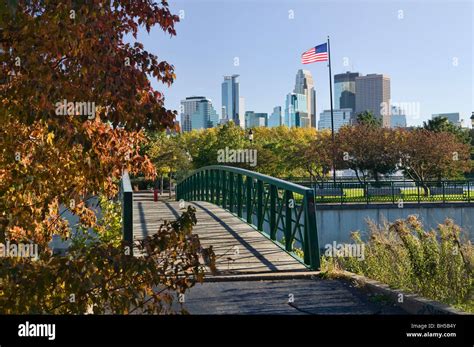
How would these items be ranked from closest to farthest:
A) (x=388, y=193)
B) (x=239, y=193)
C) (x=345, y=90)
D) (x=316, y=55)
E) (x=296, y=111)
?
(x=239, y=193), (x=316, y=55), (x=388, y=193), (x=296, y=111), (x=345, y=90)

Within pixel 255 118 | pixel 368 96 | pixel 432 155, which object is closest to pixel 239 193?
pixel 432 155

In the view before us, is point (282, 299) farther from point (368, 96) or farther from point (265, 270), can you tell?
point (368, 96)

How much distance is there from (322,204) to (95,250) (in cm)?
2736

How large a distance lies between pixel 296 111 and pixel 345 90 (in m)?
20.4

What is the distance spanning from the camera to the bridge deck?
766 cm

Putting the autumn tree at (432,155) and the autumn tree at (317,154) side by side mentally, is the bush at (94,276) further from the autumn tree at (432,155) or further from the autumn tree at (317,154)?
the autumn tree at (317,154)

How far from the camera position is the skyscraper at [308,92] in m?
44.1

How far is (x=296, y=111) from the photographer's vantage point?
65.2 meters

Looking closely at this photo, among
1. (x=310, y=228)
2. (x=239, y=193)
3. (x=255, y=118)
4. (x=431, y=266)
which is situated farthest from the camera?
(x=255, y=118)

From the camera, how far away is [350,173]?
209ft

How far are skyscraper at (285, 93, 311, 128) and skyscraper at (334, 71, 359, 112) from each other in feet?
18.6

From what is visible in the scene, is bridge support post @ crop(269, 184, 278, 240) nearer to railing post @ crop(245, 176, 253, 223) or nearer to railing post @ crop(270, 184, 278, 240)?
railing post @ crop(270, 184, 278, 240)
